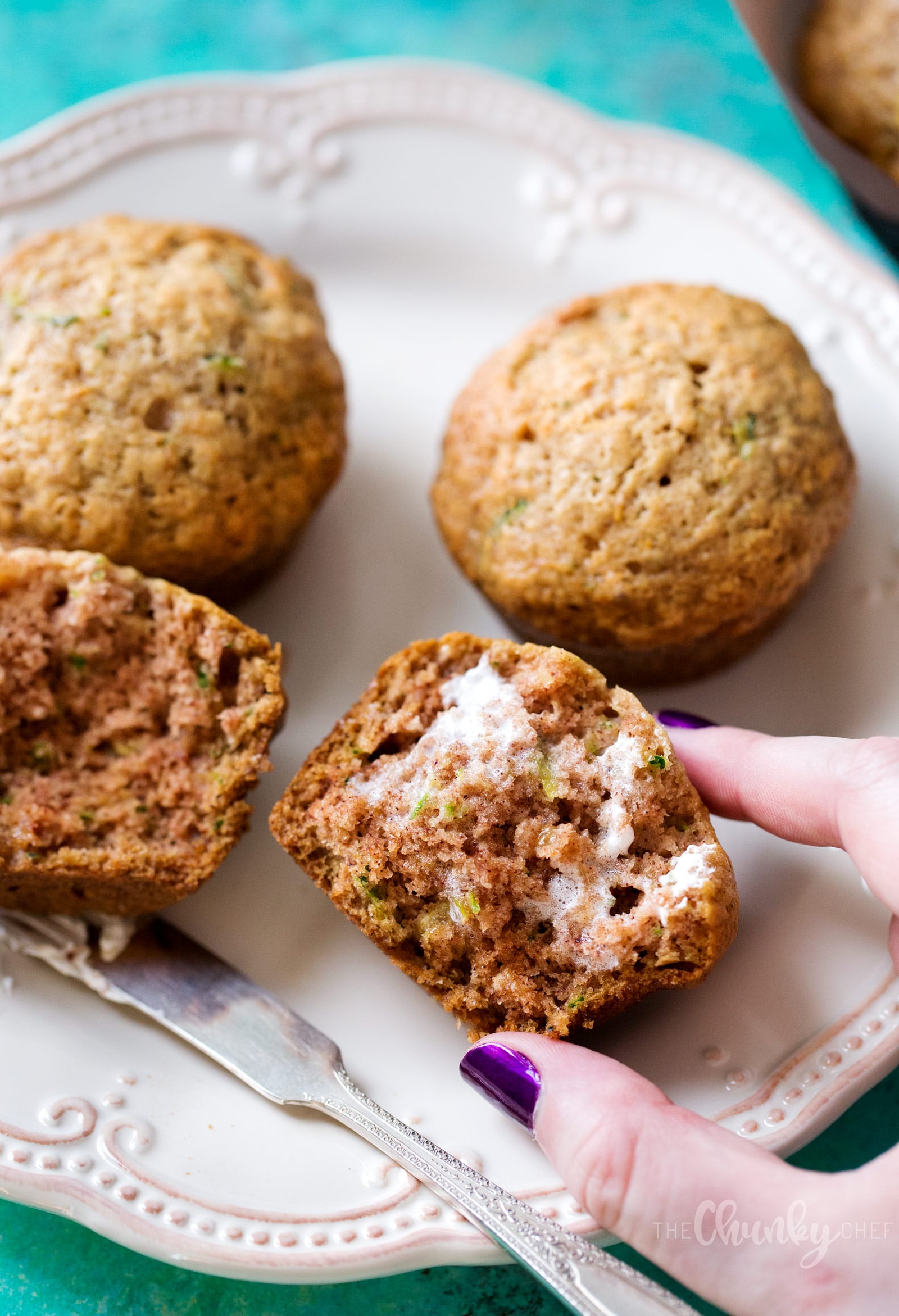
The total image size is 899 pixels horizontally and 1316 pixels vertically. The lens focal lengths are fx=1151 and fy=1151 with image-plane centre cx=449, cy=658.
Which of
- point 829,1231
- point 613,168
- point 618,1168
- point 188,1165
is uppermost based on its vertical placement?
point 613,168

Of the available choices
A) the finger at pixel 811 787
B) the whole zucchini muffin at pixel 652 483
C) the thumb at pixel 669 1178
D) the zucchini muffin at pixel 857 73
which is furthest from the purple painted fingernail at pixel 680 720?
the zucchini muffin at pixel 857 73

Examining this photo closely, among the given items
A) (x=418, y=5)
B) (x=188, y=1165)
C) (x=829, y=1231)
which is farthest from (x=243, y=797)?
(x=418, y=5)

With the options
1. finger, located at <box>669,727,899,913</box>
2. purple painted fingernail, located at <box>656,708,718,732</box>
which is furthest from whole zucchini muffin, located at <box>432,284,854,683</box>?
finger, located at <box>669,727,899,913</box>

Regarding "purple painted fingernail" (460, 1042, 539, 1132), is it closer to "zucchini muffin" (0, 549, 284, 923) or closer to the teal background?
"zucchini muffin" (0, 549, 284, 923)

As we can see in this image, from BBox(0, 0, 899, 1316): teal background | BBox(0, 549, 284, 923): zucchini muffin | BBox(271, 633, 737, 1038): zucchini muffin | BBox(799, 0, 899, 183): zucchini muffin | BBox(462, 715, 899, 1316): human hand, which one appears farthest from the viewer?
BBox(0, 0, 899, 1316): teal background

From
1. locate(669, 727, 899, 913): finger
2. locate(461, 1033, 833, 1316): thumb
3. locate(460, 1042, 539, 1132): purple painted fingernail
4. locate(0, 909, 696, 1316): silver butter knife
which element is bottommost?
locate(0, 909, 696, 1316): silver butter knife

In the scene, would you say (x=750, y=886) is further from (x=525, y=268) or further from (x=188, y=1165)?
(x=525, y=268)

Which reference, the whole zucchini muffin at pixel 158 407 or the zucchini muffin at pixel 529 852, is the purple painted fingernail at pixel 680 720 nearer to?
the zucchini muffin at pixel 529 852

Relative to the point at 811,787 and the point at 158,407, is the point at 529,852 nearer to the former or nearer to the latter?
the point at 811,787
